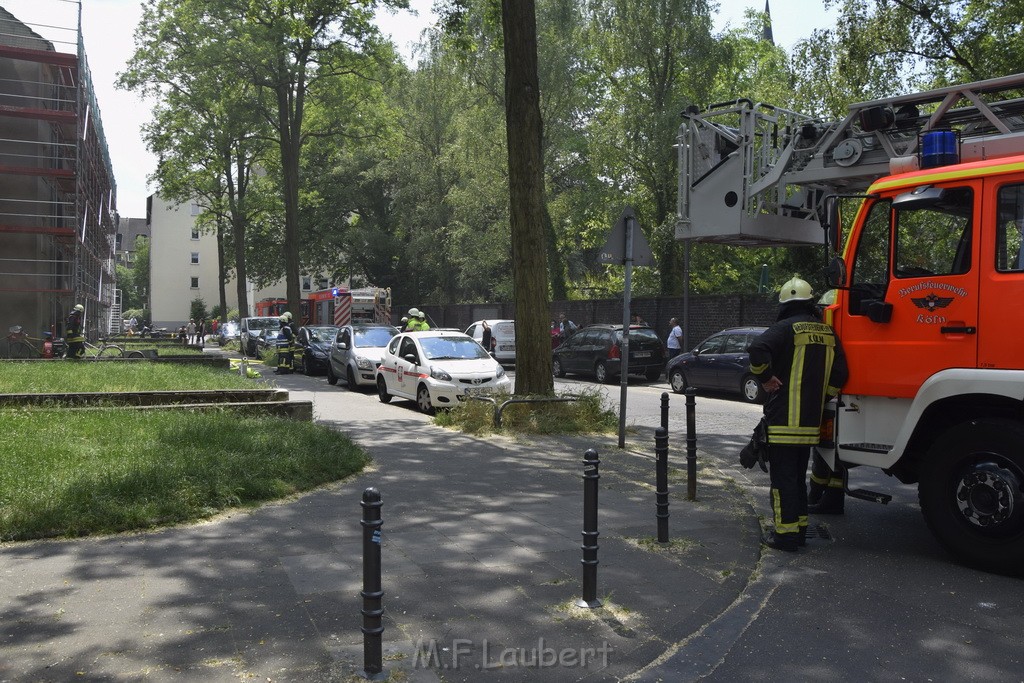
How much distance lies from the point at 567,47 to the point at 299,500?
28.8m

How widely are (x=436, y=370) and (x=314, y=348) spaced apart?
10.5 meters

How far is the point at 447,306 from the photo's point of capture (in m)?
44.4

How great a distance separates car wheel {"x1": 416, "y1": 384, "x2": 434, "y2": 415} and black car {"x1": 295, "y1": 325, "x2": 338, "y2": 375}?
900 cm

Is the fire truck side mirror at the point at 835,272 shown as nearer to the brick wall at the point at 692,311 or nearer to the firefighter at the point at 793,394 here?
the firefighter at the point at 793,394

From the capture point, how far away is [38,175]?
23641 mm

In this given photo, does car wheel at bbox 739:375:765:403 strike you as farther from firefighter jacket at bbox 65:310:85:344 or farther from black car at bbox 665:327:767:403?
firefighter jacket at bbox 65:310:85:344

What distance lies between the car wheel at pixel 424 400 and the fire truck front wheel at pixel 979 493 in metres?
10.6

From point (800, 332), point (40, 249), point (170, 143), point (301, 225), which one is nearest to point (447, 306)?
point (301, 225)

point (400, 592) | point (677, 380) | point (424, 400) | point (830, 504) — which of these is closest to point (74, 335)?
point (424, 400)

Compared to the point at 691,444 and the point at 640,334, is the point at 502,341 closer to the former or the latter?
the point at 640,334

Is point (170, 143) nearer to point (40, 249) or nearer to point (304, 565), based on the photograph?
point (40, 249)

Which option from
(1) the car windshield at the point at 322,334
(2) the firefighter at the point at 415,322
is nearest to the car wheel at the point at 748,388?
(2) the firefighter at the point at 415,322

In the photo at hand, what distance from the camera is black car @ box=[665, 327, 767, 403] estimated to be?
18609 mm

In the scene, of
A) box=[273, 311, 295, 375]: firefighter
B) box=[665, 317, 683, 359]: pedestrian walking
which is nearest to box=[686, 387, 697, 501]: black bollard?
box=[665, 317, 683, 359]: pedestrian walking
